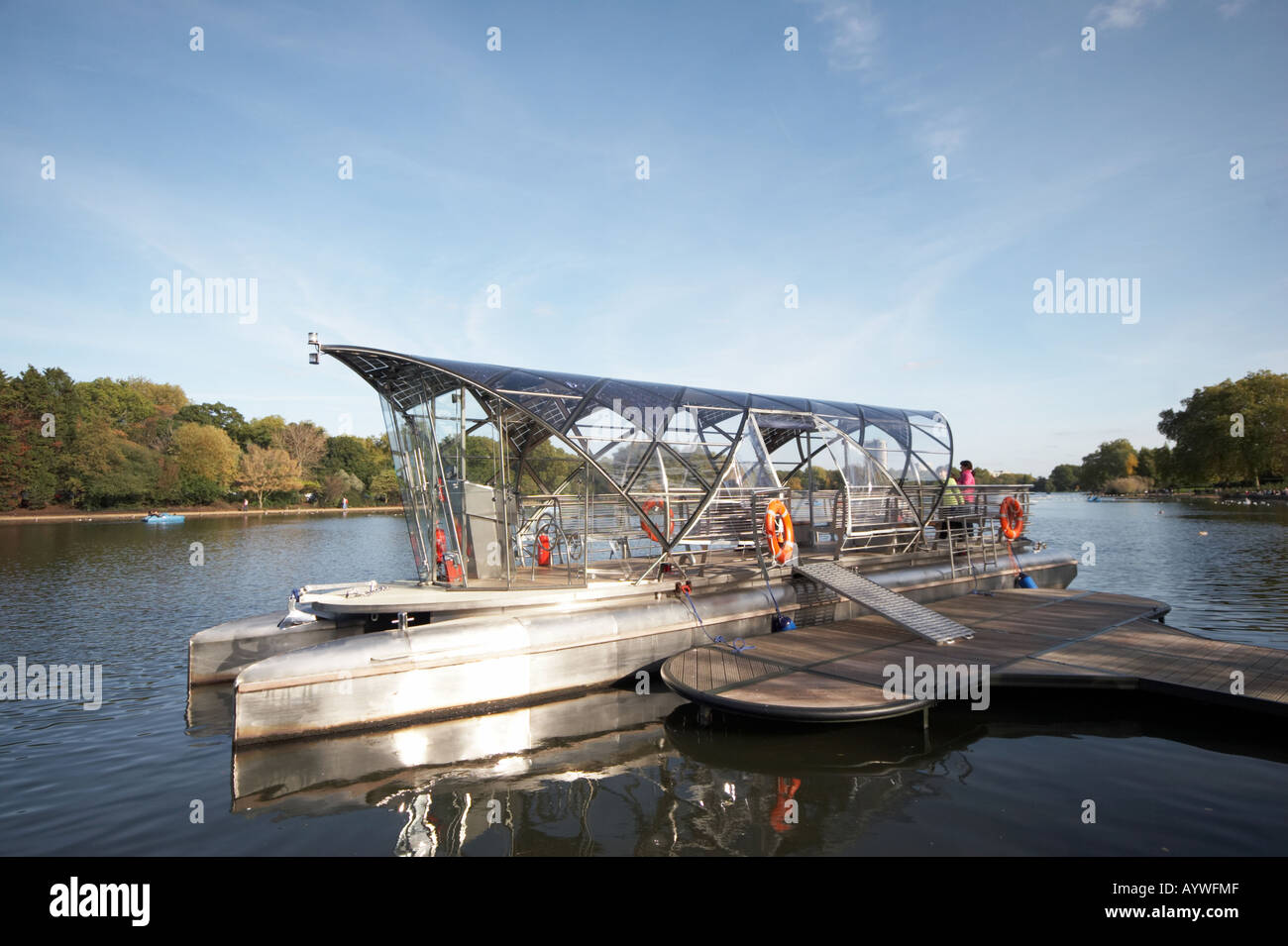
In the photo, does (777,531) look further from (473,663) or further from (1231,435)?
(1231,435)

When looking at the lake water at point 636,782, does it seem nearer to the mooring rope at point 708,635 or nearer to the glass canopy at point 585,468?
the mooring rope at point 708,635

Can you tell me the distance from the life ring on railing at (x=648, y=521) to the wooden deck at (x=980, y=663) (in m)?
2.53

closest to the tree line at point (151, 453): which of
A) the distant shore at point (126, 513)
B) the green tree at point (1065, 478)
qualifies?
the distant shore at point (126, 513)

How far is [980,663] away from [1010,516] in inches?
381

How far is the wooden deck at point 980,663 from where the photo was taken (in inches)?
367

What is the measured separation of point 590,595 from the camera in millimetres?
12781

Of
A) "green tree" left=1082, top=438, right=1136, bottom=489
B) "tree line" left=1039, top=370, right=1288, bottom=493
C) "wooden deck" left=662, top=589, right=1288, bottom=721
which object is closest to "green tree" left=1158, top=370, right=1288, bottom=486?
"tree line" left=1039, top=370, right=1288, bottom=493

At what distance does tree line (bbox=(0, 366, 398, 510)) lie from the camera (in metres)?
61.5

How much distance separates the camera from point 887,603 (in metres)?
13.4

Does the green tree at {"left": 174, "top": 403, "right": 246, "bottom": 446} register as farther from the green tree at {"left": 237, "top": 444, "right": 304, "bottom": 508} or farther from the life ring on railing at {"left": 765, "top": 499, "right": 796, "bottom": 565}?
the life ring on railing at {"left": 765, "top": 499, "right": 796, "bottom": 565}
